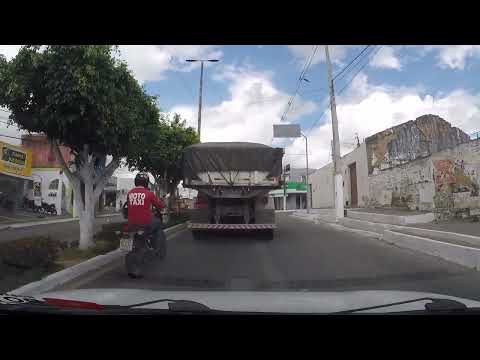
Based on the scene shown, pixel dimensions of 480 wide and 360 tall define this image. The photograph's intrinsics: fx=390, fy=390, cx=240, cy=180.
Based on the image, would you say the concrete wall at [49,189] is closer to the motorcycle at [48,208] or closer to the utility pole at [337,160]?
the motorcycle at [48,208]

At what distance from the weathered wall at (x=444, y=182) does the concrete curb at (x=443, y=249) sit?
5203 mm

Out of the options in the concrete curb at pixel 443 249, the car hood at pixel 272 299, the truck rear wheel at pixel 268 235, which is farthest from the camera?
the truck rear wheel at pixel 268 235

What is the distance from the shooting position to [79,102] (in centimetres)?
757

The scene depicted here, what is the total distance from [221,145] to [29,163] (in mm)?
22147

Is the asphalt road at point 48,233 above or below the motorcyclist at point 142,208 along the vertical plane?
below

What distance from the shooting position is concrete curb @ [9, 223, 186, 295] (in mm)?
5270

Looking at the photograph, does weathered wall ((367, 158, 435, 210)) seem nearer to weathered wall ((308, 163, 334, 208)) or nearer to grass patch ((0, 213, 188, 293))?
grass patch ((0, 213, 188, 293))

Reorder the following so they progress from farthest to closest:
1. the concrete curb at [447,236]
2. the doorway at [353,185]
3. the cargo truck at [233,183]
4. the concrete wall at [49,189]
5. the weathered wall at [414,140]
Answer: the concrete wall at [49,189], the doorway at [353,185], the weathered wall at [414,140], the cargo truck at [233,183], the concrete curb at [447,236]

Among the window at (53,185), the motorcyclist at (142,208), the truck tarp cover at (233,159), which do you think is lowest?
the motorcyclist at (142,208)

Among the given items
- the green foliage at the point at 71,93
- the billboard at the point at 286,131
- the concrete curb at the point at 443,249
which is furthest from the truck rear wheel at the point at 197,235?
the billboard at the point at 286,131

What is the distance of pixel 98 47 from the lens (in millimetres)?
7215

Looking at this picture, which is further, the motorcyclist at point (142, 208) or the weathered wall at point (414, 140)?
the weathered wall at point (414, 140)

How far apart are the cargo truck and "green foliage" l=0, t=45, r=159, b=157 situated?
3.58 metres

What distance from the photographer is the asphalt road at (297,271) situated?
586 centimetres
